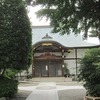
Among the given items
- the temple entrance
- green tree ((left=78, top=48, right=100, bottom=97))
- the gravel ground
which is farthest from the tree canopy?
the temple entrance

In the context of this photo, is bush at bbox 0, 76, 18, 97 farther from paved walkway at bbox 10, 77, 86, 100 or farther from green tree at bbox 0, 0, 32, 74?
green tree at bbox 0, 0, 32, 74

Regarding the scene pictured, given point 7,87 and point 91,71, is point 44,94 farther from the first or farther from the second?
point 91,71

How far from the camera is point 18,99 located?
14.5 meters

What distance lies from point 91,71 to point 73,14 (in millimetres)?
6268

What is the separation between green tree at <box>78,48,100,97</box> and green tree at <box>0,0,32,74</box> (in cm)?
342

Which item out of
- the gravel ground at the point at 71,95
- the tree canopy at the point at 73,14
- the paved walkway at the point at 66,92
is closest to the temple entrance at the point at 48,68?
the paved walkway at the point at 66,92

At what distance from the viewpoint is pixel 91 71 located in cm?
1284

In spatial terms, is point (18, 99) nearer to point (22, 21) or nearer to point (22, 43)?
point (22, 43)

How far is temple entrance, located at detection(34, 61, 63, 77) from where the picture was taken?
38.0 meters

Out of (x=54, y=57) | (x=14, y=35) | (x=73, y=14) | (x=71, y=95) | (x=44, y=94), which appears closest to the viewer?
(x=73, y=14)

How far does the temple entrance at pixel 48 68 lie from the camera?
37966 millimetres

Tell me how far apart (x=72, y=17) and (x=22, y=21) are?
755 centimetres

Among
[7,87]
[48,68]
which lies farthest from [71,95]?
[48,68]

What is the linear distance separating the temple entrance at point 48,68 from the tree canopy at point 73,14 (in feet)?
97.8
